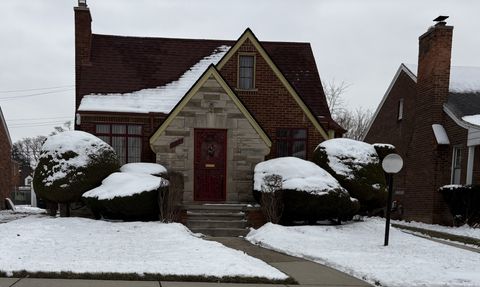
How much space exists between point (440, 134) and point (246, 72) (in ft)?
26.6

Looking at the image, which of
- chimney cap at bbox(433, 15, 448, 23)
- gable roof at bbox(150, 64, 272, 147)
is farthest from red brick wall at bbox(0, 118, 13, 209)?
chimney cap at bbox(433, 15, 448, 23)

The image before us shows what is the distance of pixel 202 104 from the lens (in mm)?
13828

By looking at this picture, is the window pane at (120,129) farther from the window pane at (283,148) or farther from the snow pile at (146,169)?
the window pane at (283,148)

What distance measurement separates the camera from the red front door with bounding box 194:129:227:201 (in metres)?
14.0

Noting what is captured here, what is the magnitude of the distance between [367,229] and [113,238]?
23.4 feet

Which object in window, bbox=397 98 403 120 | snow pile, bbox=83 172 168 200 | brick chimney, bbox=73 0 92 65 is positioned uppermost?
brick chimney, bbox=73 0 92 65

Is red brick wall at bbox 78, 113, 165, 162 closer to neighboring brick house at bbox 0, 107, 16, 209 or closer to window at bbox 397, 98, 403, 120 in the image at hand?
window at bbox 397, 98, 403, 120

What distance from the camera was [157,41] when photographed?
1833 cm

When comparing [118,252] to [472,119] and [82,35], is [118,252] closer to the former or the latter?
[82,35]

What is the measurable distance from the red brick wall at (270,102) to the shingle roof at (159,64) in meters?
1.17

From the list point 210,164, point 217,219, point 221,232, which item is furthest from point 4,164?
point 221,232

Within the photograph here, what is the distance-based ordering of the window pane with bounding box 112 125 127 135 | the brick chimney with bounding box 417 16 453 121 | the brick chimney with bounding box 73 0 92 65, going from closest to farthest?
1. the window pane with bounding box 112 125 127 135
2. the brick chimney with bounding box 73 0 92 65
3. the brick chimney with bounding box 417 16 453 121

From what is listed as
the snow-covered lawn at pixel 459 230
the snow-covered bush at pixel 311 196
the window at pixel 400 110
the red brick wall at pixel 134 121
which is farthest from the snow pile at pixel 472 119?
the red brick wall at pixel 134 121

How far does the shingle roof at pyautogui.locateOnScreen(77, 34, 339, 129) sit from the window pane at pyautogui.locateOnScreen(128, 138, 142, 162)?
205cm
